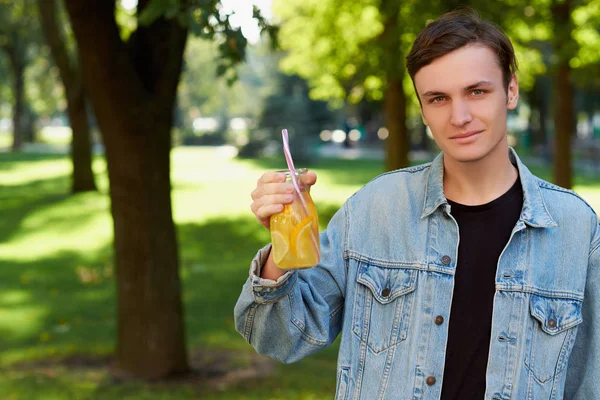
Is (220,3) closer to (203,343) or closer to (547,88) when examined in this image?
(203,343)

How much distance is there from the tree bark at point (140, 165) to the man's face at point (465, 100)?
4.42 meters

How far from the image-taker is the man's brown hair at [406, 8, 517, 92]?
2.16 meters

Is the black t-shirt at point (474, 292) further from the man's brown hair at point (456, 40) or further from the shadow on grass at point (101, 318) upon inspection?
the shadow on grass at point (101, 318)

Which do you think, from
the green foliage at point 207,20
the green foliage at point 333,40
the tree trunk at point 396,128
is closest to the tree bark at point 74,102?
the green foliage at point 333,40

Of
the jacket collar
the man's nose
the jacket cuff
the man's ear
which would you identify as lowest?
the jacket cuff

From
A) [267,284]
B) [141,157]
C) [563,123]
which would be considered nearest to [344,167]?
[563,123]

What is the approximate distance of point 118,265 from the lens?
22.2ft

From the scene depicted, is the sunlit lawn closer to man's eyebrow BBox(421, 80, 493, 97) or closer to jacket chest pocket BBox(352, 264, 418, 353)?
jacket chest pocket BBox(352, 264, 418, 353)

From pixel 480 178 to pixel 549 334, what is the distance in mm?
455

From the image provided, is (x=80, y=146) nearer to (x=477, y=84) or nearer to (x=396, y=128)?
(x=396, y=128)

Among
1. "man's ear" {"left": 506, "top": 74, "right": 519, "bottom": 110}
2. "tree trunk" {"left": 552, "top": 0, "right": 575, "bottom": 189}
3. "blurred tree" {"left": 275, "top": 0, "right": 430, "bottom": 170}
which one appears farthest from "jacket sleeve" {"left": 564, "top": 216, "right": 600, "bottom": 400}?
"tree trunk" {"left": 552, "top": 0, "right": 575, "bottom": 189}

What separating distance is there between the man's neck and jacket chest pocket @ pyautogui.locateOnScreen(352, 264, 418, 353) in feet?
0.85

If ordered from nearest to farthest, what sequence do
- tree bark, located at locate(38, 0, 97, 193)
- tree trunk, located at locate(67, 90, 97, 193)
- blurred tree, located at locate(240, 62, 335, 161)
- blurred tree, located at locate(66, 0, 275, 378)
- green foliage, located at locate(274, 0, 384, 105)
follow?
blurred tree, located at locate(66, 0, 275, 378)
green foliage, located at locate(274, 0, 384, 105)
tree bark, located at locate(38, 0, 97, 193)
tree trunk, located at locate(67, 90, 97, 193)
blurred tree, located at locate(240, 62, 335, 161)

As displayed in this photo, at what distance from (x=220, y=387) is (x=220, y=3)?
317 cm
